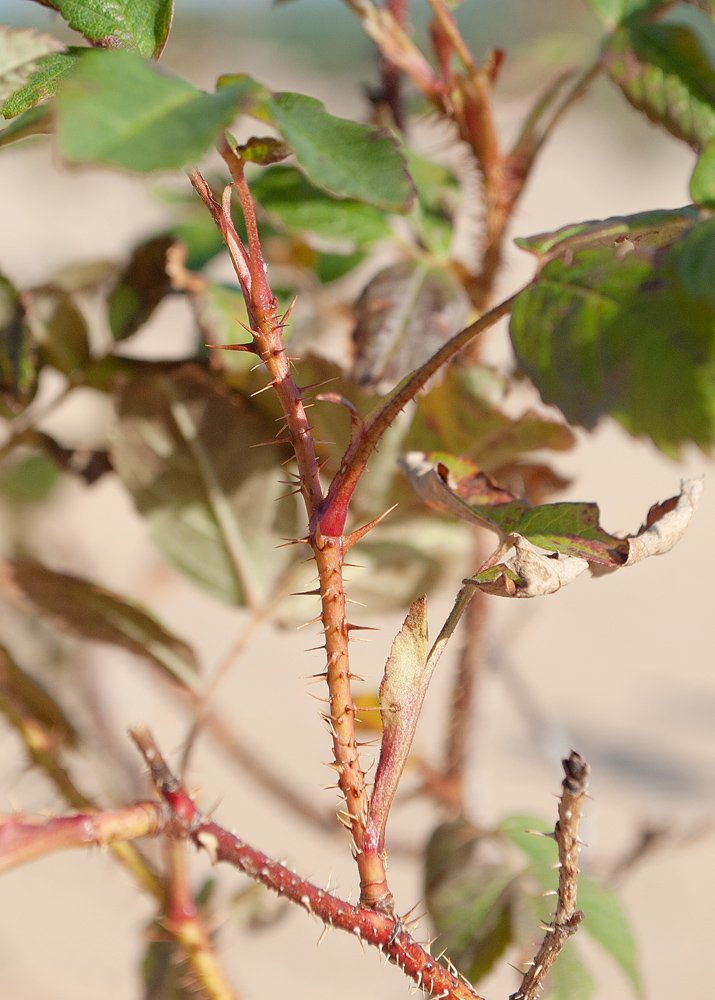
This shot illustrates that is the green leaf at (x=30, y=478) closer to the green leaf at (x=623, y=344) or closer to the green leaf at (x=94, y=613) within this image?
the green leaf at (x=94, y=613)

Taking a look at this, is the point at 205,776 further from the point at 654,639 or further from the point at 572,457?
the point at 572,457

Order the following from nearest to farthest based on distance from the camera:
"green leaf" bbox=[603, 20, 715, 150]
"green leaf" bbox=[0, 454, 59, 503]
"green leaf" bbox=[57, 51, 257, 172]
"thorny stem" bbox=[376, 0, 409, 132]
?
"green leaf" bbox=[57, 51, 257, 172] → "green leaf" bbox=[603, 20, 715, 150] → "thorny stem" bbox=[376, 0, 409, 132] → "green leaf" bbox=[0, 454, 59, 503]

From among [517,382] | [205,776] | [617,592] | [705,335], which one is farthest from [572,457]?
[705,335]

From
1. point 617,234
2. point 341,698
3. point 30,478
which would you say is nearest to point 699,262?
point 617,234

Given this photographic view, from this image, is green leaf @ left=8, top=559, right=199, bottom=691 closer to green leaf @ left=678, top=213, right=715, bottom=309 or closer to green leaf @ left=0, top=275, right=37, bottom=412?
green leaf @ left=0, top=275, right=37, bottom=412

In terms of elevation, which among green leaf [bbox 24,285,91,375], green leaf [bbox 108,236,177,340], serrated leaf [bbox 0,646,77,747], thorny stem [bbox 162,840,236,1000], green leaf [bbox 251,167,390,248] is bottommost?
thorny stem [bbox 162,840,236,1000]

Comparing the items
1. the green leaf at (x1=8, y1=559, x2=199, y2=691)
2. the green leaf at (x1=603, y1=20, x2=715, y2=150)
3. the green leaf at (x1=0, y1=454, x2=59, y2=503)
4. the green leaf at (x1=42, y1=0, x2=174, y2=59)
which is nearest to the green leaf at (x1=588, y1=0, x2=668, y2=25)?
the green leaf at (x1=603, y1=20, x2=715, y2=150)

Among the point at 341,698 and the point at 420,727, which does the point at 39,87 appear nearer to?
the point at 341,698

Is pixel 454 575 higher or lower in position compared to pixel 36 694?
higher
